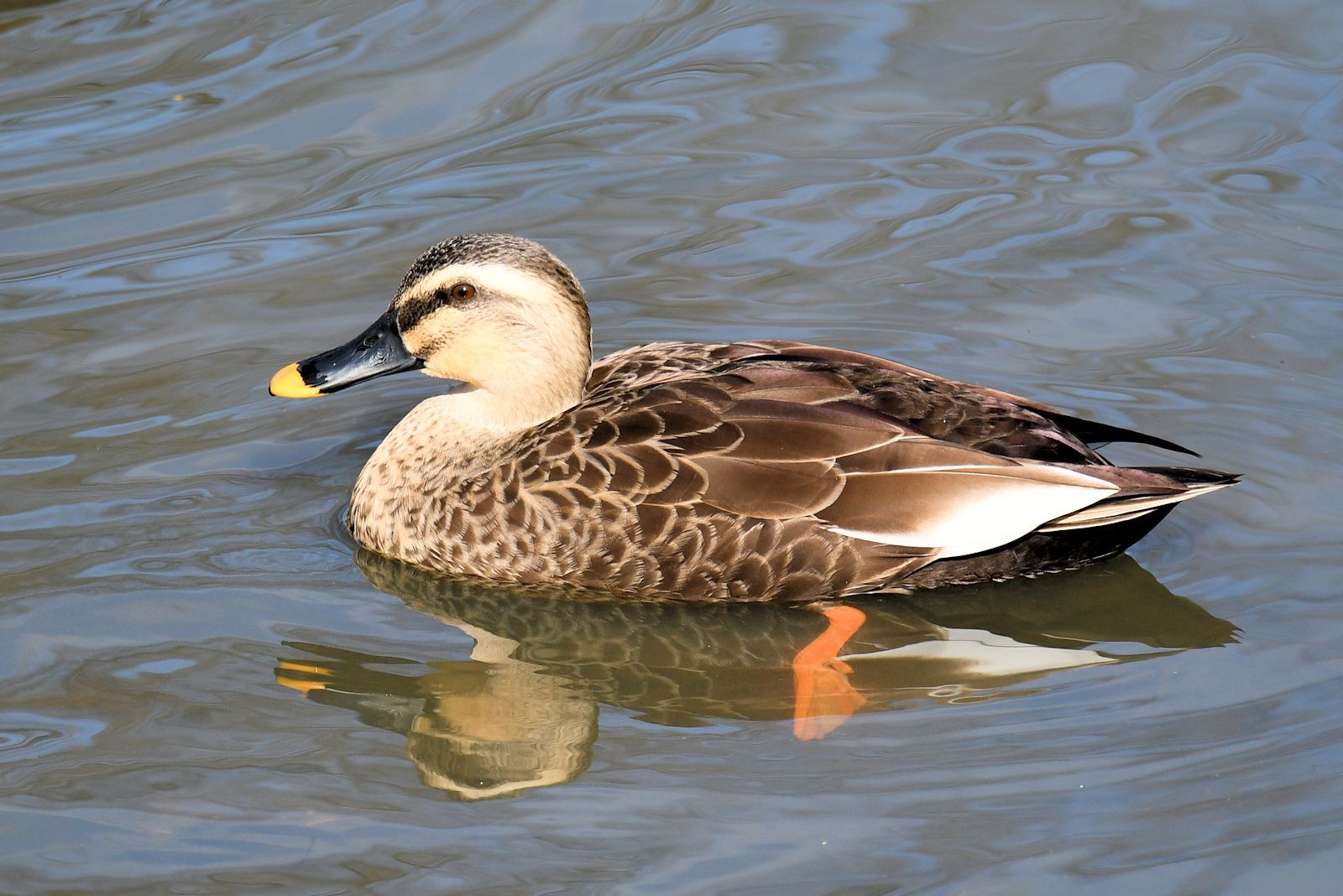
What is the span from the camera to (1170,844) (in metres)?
5.16

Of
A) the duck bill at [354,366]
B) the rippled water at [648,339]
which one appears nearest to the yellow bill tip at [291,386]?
the duck bill at [354,366]

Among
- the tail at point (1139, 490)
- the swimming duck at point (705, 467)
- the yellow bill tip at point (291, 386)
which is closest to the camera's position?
the tail at point (1139, 490)

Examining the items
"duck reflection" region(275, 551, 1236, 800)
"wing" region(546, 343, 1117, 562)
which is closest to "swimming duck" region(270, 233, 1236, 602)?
"wing" region(546, 343, 1117, 562)

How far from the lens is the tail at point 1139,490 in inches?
247

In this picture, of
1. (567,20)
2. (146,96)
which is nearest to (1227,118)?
(567,20)

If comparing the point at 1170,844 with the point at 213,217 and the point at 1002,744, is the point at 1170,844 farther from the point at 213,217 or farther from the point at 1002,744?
the point at 213,217

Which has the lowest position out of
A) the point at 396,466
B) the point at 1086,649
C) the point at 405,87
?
the point at 1086,649

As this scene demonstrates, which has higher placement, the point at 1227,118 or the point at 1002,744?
the point at 1227,118

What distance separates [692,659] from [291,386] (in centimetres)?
205

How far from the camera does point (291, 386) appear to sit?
6.98 meters

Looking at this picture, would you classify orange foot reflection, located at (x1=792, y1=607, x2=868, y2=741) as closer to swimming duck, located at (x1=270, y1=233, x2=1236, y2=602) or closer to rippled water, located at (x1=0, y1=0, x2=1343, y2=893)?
rippled water, located at (x1=0, y1=0, x2=1343, y2=893)

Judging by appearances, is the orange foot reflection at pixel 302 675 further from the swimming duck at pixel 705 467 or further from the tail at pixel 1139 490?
the tail at pixel 1139 490

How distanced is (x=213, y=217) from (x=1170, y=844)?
665 centimetres

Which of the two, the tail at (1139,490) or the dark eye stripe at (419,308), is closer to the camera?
the tail at (1139,490)
